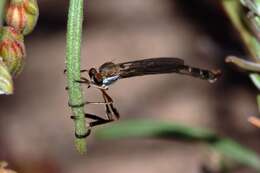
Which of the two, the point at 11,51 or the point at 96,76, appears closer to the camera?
the point at 11,51

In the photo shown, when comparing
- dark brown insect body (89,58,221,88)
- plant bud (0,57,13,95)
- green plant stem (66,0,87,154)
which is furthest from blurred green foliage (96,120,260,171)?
plant bud (0,57,13,95)

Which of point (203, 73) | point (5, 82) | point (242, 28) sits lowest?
point (5, 82)

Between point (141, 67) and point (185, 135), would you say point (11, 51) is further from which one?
point (185, 135)

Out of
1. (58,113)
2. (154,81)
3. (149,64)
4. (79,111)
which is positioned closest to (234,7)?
(149,64)

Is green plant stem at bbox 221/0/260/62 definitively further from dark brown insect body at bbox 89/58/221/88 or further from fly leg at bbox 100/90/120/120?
fly leg at bbox 100/90/120/120

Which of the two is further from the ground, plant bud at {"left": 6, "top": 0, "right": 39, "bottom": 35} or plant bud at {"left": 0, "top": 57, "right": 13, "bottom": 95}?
plant bud at {"left": 6, "top": 0, "right": 39, "bottom": 35}

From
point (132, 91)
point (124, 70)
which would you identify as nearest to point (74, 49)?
point (124, 70)

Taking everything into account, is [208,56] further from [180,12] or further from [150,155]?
[150,155]
